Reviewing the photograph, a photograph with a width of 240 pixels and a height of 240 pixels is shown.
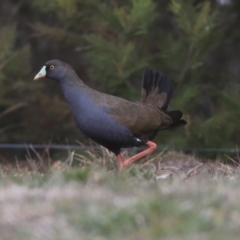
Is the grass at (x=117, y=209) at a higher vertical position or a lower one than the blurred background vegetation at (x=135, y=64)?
higher

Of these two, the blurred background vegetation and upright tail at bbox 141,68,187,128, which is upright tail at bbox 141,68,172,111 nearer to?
upright tail at bbox 141,68,187,128

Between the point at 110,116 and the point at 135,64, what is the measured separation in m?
4.12

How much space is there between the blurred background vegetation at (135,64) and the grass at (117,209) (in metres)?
6.03

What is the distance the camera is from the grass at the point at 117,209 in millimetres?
4375

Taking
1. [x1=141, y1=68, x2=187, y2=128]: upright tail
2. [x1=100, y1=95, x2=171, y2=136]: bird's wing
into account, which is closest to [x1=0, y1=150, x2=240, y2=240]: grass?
[x1=100, y1=95, x2=171, y2=136]: bird's wing

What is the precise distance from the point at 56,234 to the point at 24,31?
494 inches

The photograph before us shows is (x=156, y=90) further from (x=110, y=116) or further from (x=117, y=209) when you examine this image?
(x=117, y=209)

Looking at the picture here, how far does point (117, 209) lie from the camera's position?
4.64 m

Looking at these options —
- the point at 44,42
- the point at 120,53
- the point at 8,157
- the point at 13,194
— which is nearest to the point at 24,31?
the point at 44,42

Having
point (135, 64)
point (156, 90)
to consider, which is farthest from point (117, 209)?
point (135, 64)

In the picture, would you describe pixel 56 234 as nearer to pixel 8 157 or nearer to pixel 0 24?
pixel 8 157

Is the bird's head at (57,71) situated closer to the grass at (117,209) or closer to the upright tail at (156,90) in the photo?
the upright tail at (156,90)

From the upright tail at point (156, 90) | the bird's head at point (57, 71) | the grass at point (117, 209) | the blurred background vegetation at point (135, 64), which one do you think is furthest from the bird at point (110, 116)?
the blurred background vegetation at point (135, 64)

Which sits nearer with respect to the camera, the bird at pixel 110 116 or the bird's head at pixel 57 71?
the bird at pixel 110 116
